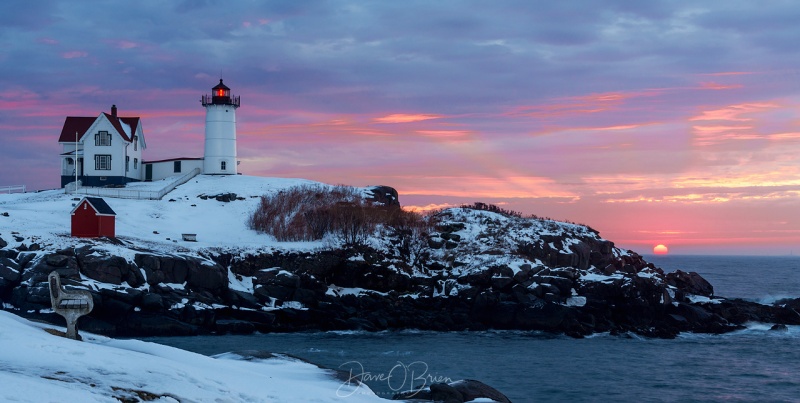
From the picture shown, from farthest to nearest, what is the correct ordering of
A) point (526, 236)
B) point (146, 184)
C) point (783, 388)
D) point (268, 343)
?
point (146, 184) → point (526, 236) → point (268, 343) → point (783, 388)

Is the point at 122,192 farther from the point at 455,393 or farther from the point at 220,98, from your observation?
the point at 455,393

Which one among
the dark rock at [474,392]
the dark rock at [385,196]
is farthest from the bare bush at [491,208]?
the dark rock at [474,392]

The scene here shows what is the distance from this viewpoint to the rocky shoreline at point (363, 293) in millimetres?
38469

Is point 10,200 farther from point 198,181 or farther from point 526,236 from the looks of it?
point 526,236

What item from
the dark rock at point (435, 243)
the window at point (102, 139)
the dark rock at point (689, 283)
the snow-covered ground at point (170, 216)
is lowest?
the dark rock at point (689, 283)

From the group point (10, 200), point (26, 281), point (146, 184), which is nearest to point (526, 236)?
point (26, 281)

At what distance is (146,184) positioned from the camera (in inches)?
2837

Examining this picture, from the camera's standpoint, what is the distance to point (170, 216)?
60062mm

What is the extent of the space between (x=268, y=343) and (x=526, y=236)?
84.1 ft

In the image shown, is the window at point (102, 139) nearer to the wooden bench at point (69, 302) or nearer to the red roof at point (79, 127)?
the red roof at point (79, 127)

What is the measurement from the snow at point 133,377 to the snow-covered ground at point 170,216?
2736 centimetres

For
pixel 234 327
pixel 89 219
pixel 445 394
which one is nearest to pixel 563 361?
pixel 445 394

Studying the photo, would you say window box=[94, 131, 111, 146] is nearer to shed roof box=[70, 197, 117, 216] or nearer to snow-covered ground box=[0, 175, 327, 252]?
snow-covered ground box=[0, 175, 327, 252]

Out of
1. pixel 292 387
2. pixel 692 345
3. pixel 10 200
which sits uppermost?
pixel 10 200
